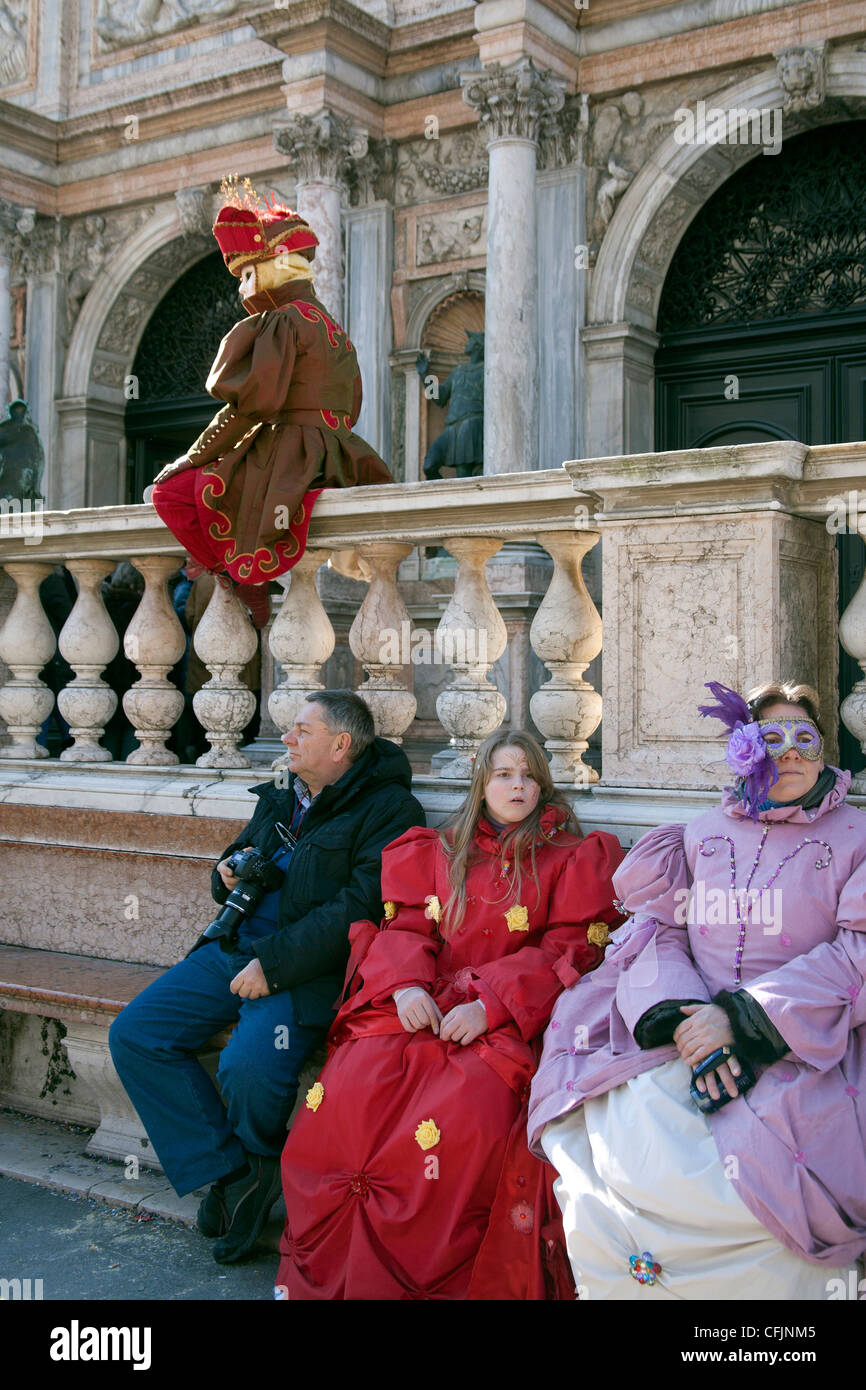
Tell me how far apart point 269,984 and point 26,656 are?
6.45 ft

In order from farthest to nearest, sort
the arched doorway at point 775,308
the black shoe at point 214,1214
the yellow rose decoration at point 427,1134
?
the arched doorway at point 775,308 → the black shoe at point 214,1214 → the yellow rose decoration at point 427,1134

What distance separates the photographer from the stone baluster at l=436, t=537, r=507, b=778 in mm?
3967

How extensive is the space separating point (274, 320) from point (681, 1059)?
2.69 m

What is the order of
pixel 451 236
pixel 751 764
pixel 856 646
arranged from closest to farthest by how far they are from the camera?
pixel 751 764 < pixel 856 646 < pixel 451 236

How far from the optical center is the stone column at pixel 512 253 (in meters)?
8.43

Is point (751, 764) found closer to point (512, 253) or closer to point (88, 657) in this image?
point (88, 657)

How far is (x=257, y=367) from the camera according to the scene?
425 centimetres

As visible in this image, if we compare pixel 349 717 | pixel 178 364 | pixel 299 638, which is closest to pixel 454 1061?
pixel 349 717

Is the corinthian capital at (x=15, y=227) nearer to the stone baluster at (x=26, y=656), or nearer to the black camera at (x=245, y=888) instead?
the stone baluster at (x=26, y=656)

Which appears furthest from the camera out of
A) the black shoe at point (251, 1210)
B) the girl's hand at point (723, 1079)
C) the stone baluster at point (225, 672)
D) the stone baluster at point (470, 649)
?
the stone baluster at point (225, 672)

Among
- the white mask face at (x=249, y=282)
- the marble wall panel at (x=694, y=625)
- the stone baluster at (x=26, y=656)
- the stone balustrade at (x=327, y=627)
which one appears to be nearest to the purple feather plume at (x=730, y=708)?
the marble wall panel at (x=694, y=625)

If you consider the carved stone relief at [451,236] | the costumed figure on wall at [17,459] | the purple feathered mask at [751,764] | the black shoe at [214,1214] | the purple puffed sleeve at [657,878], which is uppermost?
the carved stone relief at [451,236]

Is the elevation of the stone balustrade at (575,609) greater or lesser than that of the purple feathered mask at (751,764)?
greater
